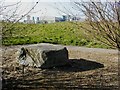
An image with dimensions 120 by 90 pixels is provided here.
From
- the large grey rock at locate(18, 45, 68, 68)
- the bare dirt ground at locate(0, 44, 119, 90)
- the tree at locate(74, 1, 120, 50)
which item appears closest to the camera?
the tree at locate(74, 1, 120, 50)

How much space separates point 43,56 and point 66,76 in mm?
1343

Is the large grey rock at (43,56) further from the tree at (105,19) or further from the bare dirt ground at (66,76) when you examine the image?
the tree at (105,19)

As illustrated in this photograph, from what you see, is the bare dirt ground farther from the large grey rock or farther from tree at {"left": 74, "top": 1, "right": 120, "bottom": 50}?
tree at {"left": 74, "top": 1, "right": 120, "bottom": 50}

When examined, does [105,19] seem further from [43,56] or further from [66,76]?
[43,56]

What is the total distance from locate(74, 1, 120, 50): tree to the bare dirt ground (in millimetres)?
1794

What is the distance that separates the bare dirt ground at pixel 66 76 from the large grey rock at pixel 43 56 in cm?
18

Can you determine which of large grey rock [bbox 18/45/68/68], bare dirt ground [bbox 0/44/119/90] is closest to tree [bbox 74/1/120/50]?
bare dirt ground [bbox 0/44/119/90]

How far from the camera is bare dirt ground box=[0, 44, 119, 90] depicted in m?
6.85

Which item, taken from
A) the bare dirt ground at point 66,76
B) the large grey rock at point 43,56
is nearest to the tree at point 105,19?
the bare dirt ground at point 66,76

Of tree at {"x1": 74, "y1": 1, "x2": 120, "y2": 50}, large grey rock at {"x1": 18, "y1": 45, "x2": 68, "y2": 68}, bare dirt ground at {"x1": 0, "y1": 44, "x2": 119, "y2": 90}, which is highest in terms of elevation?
tree at {"x1": 74, "y1": 1, "x2": 120, "y2": 50}

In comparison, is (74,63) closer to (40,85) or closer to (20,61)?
(20,61)

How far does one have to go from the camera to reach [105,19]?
5258 millimetres

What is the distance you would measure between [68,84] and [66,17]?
1.69 metres

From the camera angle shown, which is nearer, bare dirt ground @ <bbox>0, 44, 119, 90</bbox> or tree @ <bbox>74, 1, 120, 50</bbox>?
tree @ <bbox>74, 1, 120, 50</bbox>
